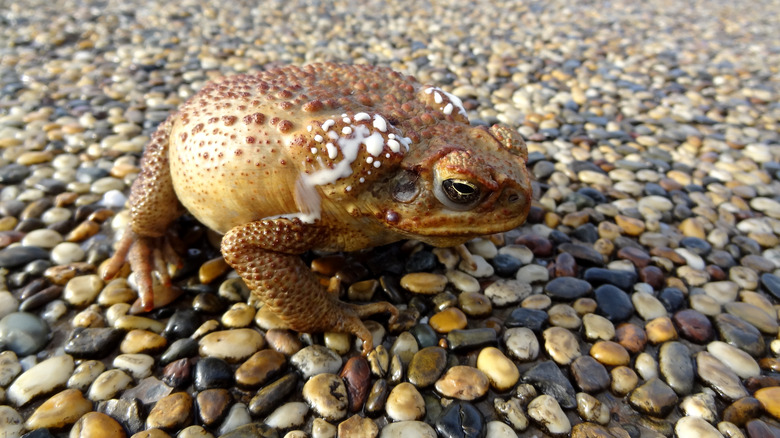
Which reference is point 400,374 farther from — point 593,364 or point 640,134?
point 640,134

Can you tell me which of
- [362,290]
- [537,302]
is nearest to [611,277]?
[537,302]

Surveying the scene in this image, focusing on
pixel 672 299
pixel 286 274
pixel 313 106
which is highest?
pixel 313 106

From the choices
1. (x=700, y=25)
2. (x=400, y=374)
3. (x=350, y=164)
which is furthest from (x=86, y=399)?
(x=700, y=25)

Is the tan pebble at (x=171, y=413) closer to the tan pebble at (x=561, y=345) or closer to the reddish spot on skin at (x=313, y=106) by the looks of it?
the reddish spot on skin at (x=313, y=106)

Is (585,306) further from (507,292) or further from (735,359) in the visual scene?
(735,359)

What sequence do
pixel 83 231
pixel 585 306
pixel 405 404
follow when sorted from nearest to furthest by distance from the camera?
pixel 405 404 → pixel 585 306 → pixel 83 231

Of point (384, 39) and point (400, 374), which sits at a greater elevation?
point (384, 39)
